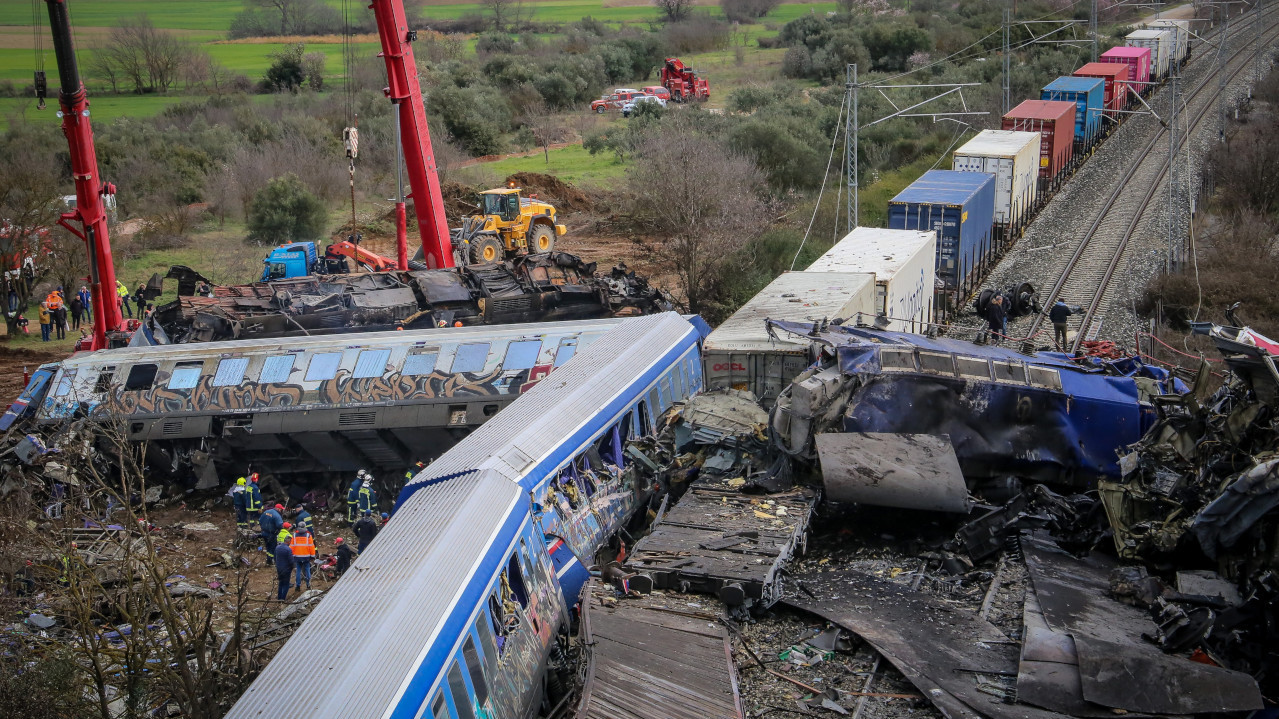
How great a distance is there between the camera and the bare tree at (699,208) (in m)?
28.3

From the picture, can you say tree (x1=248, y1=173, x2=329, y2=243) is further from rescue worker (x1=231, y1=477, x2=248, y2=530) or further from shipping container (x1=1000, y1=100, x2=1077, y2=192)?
shipping container (x1=1000, y1=100, x2=1077, y2=192)

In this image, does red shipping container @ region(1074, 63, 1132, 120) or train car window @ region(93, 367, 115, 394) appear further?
red shipping container @ region(1074, 63, 1132, 120)

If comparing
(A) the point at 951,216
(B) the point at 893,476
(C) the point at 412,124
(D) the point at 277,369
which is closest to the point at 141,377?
(D) the point at 277,369

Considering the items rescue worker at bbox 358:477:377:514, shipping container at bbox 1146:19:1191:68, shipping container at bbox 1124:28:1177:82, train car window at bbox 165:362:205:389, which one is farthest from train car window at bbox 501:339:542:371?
shipping container at bbox 1146:19:1191:68

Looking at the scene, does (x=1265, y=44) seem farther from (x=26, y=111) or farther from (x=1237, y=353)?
(x=26, y=111)

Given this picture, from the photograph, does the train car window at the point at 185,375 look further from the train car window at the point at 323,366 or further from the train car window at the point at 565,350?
the train car window at the point at 565,350

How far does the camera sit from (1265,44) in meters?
55.9

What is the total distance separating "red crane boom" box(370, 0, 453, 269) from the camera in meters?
23.2

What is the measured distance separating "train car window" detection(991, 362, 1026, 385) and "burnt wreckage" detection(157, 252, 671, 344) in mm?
10660

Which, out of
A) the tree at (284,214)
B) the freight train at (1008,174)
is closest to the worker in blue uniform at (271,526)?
the freight train at (1008,174)

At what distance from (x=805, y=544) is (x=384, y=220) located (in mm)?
32170

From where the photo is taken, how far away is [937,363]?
44.4ft

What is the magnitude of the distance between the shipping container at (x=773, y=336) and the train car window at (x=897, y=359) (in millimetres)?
2404

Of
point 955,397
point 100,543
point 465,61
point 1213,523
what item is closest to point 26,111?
point 465,61
